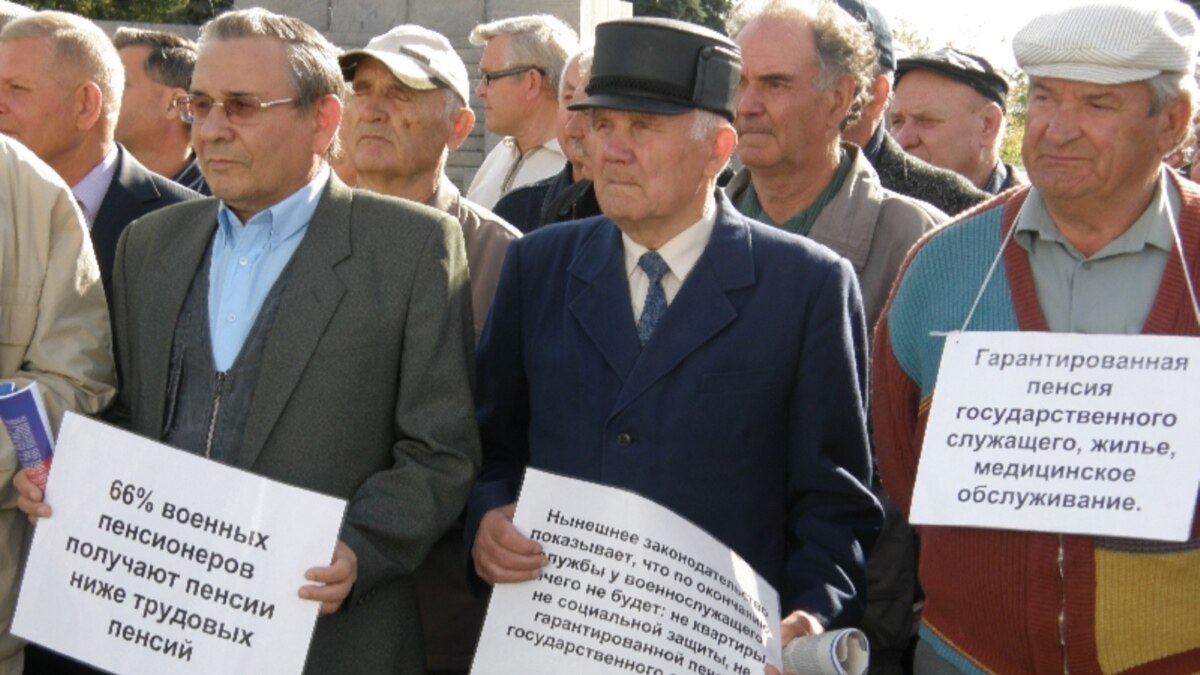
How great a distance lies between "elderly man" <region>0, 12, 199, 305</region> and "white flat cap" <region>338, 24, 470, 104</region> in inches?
27.5

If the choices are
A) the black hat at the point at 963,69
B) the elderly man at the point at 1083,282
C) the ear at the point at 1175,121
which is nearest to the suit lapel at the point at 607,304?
the elderly man at the point at 1083,282

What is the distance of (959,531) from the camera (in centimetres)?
357

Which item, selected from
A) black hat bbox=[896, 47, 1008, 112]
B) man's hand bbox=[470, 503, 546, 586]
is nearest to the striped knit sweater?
man's hand bbox=[470, 503, 546, 586]

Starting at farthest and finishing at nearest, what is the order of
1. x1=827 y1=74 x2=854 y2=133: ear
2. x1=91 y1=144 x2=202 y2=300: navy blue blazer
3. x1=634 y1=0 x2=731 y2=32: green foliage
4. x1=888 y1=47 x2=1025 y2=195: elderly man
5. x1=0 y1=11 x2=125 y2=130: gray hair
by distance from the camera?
x1=634 y1=0 x2=731 y2=32: green foliage → x1=888 y1=47 x2=1025 y2=195: elderly man → x1=0 y1=11 x2=125 y2=130: gray hair → x1=91 y1=144 x2=202 y2=300: navy blue blazer → x1=827 y1=74 x2=854 y2=133: ear

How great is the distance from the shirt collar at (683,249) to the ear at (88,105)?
230cm

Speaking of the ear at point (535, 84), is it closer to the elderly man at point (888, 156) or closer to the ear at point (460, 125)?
the ear at point (460, 125)

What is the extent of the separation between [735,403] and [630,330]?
0.91 ft

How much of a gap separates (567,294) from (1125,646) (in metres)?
1.38

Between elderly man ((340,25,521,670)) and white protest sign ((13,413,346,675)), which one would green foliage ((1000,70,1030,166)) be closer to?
elderly man ((340,25,521,670))

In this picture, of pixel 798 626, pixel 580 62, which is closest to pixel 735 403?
pixel 798 626

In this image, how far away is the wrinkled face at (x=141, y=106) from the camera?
7.04 m

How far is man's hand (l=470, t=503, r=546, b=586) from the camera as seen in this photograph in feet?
11.8

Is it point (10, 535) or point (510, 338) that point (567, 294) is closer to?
point (510, 338)

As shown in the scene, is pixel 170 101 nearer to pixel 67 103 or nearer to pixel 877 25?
pixel 67 103
